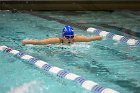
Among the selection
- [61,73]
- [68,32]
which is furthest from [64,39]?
[61,73]

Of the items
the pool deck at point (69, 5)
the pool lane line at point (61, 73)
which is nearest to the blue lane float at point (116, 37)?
the pool lane line at point (61, 73)

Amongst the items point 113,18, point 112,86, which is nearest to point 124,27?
point 113,18

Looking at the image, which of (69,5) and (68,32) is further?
(69,5)

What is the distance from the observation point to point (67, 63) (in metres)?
7.07

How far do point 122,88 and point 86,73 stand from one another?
969 mm

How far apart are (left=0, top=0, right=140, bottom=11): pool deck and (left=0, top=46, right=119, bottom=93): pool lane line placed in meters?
8.42

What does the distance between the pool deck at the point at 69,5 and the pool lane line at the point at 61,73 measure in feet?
27.6

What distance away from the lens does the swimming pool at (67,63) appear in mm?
5594

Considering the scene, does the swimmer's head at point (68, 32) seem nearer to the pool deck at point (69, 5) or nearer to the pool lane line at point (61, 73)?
the pool lane line at point (61, 73)

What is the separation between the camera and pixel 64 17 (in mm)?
14211

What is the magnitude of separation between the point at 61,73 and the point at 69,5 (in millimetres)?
10719

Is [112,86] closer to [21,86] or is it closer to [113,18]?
[21,86]

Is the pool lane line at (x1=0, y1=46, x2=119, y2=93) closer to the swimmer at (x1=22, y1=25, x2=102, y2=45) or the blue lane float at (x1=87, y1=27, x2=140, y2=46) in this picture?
the swimmer at (x1=22, y1=25, x2=102, y2=45)

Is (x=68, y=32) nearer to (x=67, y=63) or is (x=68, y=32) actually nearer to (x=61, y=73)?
(x=67, y=63)
